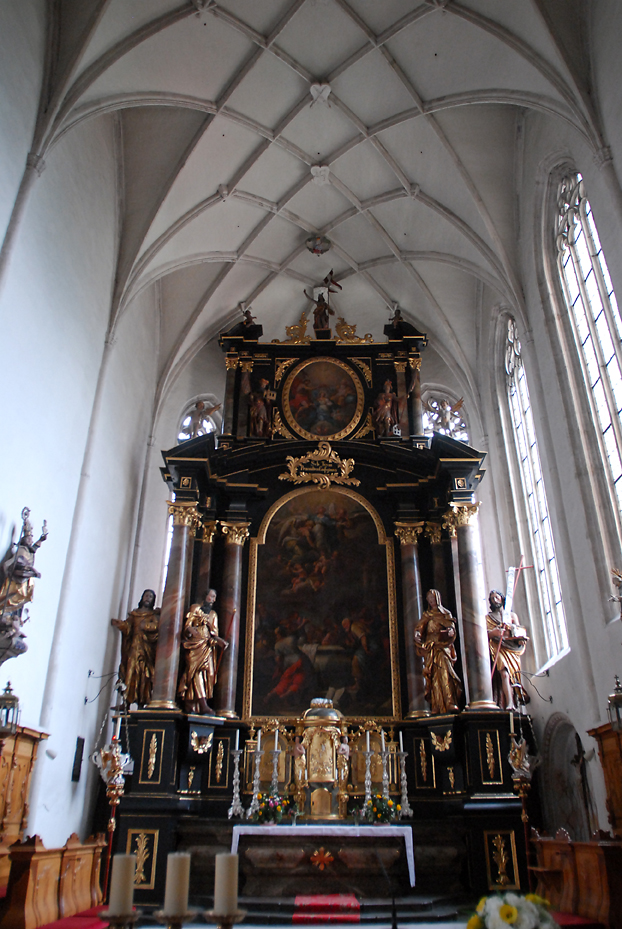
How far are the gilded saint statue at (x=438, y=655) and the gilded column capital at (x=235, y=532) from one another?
11.7 ft

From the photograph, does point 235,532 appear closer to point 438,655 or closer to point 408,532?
point 408,532

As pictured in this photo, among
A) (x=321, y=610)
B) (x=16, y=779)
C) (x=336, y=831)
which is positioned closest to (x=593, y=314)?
(x=321, y=610)

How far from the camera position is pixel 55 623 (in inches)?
451

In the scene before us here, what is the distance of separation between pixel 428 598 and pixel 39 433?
660 cm

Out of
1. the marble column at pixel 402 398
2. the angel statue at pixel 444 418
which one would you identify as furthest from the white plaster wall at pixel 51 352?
the angel statue at pixel 444 418

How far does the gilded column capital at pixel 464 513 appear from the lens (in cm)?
1363

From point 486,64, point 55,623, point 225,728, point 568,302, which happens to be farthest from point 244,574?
point 486,64

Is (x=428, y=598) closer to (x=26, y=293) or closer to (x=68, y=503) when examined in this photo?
(x=68, y=503)

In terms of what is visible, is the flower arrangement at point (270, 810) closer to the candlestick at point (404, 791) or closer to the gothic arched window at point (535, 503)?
the candlestick at point (404, 791)

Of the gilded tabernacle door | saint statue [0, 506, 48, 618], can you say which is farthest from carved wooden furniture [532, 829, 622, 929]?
saint statue [0, 506, 48, 618]

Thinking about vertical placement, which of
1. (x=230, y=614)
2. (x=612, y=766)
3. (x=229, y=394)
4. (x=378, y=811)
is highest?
(x=229, y=394)

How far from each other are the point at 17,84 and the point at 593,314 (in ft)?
29.1

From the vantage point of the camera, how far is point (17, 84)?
1033 cm

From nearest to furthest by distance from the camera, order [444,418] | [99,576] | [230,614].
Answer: [230,614]
[99,576]
[444,418]
